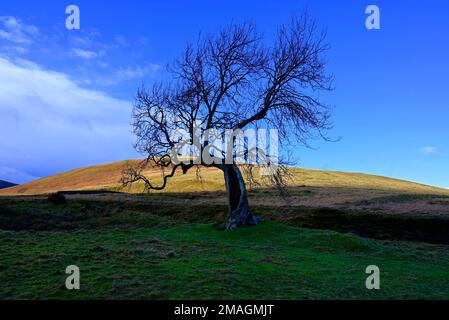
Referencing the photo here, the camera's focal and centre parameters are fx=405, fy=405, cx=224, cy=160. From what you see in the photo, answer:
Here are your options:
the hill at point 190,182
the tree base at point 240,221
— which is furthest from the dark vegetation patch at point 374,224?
the hill at point 190,182

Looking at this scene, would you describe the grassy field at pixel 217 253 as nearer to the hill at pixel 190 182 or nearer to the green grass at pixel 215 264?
the green grass at pixel 215 264

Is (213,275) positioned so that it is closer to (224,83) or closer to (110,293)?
(110,293)

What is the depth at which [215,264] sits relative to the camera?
15.7 meters

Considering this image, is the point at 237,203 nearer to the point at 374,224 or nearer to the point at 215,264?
the point at 374,224

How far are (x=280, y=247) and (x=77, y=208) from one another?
78.8ft

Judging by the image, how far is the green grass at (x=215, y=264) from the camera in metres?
12.1

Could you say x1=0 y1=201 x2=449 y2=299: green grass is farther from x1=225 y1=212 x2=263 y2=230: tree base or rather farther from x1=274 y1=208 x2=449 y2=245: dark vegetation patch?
x1=274 y1=208 x2=449 y2=245: dark vegetation patch

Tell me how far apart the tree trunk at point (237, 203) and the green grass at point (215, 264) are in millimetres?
1115

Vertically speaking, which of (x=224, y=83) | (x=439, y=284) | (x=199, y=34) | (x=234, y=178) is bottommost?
(x=439, y=284)
